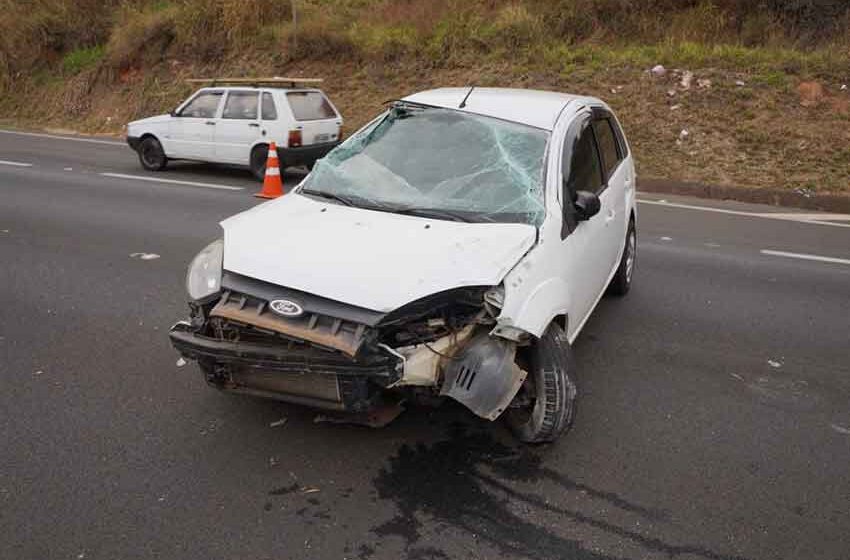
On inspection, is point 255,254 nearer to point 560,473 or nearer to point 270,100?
point 560,473

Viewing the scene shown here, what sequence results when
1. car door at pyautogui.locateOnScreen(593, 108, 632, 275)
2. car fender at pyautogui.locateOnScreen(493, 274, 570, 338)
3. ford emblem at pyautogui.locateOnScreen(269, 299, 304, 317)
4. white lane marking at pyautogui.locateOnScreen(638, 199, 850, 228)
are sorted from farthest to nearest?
white lane marking at pyautogui.locateOnScreen(638, 199, 850, 228) → car door at pyautogui.locateOnScreen(593, 108, 632, 275) → car fender at pyautogui.locateOnScreen(493, 274, 570, 338) → ford emblem at pyautogui.locateOnScreen(269, 299, 304, 317)

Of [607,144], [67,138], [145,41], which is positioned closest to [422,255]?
[607,144]

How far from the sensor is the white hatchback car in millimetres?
11727

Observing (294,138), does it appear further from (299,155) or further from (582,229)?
(582,229)

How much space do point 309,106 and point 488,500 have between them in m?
9.91

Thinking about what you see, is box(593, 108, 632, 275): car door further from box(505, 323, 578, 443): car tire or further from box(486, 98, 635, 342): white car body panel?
box(505, 323, 578, 443): car tire

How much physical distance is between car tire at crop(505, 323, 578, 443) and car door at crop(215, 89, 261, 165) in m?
9.07

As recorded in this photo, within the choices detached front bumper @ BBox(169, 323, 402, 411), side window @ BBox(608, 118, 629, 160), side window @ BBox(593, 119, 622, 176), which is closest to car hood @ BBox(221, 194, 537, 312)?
detached front bumper @ BBox(169, 323, 402, 411)

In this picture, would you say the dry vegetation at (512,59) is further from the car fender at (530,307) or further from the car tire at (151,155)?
the car fender at (530,307)

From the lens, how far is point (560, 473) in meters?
3.56

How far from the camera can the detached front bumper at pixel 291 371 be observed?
3.21 meters

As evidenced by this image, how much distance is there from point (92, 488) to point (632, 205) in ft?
15.4

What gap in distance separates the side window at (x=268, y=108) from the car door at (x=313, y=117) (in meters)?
0.26

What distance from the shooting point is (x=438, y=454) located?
12.1 ft
